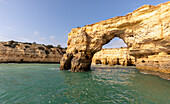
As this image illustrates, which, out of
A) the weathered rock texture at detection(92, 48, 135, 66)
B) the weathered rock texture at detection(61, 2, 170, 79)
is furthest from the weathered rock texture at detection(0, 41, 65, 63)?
the weathered rock texture at detection(61, 2, 170, 79)

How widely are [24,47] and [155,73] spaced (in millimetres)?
54272

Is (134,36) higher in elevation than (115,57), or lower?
higher

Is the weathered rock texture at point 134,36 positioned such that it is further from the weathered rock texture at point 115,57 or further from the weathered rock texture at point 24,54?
the weathered rock texture at point 24,54

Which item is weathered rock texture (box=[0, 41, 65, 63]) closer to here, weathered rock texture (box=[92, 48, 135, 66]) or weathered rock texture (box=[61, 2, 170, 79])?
weathered rock texture (box=[92, 48, 135, 66])

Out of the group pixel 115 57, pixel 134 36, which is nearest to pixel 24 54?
pixel 115 57

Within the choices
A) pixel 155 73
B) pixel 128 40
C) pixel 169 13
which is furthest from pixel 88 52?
pixel 169 13

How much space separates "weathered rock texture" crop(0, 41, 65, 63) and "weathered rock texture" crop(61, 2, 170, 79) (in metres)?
31.0

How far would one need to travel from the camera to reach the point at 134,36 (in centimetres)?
1540

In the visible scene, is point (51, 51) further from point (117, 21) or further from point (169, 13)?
point (169, 13)

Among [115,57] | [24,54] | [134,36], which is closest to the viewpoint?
[134,36]

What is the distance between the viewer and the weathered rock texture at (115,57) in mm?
38719

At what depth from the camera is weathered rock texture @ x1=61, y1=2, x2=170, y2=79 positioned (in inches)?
453

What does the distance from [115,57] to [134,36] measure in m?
28.9

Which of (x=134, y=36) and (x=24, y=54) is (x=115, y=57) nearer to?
(x=134, y=36)
